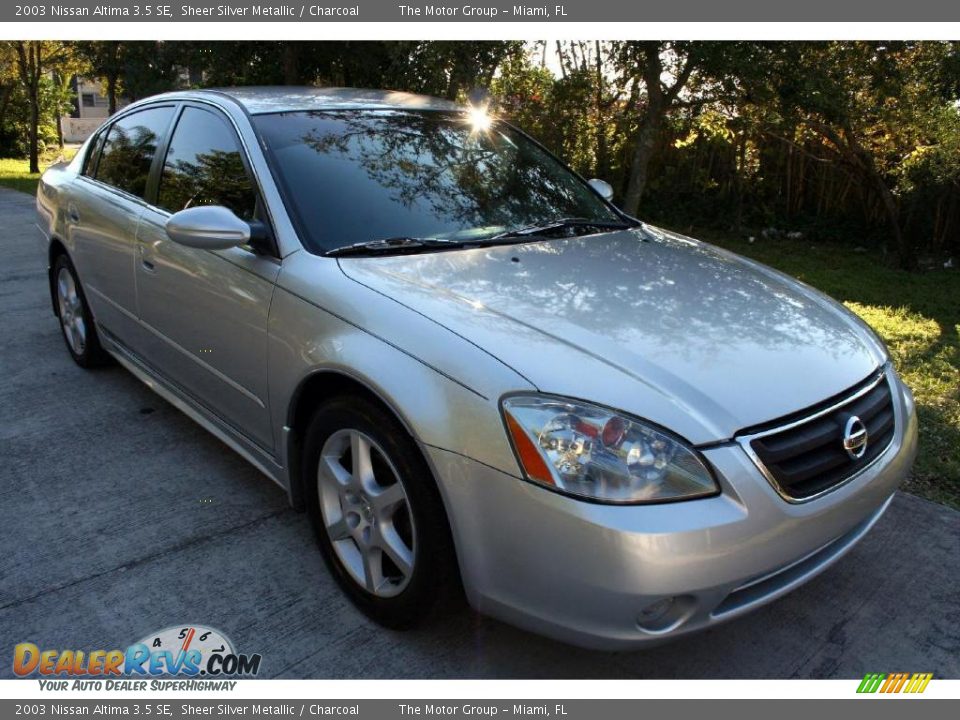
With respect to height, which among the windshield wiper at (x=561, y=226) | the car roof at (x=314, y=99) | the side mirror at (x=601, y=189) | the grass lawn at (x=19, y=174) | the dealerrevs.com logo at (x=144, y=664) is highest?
the car roof at (x=314, y=99)

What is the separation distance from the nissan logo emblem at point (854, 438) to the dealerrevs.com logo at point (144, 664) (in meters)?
1.82

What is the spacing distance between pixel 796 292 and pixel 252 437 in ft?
6.86

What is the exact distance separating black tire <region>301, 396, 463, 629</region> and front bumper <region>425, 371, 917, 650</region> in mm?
90

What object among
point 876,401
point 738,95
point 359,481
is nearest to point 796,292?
point 876,401

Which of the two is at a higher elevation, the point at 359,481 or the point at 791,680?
the point at 359,481

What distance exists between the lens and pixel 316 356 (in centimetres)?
257

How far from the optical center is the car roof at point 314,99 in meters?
3.45

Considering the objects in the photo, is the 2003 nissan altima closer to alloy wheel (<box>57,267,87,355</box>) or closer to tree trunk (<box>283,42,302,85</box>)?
alloy wheel (<box>57,267,87,355</box>)

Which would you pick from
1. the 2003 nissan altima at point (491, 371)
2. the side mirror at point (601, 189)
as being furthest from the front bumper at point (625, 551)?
the side mirror at point (601, 189)

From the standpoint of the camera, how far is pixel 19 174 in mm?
18906

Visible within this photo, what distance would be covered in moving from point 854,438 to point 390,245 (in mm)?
1594

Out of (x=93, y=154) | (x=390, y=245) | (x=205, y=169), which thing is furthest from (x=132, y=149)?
(x=390, y=245)

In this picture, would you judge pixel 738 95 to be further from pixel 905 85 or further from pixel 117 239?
pixel 117 239

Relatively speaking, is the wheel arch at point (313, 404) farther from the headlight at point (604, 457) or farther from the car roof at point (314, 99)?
the car roof at point (314, 99)
